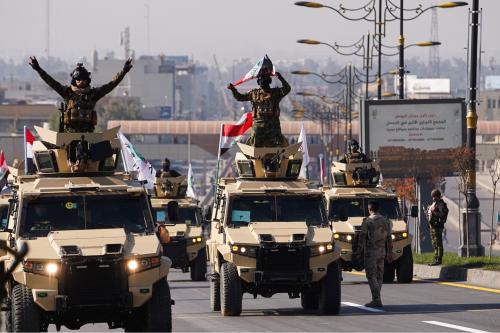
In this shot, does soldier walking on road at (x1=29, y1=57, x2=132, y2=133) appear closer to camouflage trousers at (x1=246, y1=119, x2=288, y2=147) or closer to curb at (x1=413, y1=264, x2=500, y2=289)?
camouflage trousers at (x1=246, y1=119, x2=288, y2=147)

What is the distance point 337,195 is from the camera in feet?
109

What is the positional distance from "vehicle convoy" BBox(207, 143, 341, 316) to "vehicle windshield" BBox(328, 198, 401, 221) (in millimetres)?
6813

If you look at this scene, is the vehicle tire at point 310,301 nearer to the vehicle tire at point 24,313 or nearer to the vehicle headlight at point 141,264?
the vehicle headlight at point 141,264

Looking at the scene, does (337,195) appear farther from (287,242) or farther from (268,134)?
(287,242)

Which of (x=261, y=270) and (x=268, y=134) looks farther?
(x=268, y=134)

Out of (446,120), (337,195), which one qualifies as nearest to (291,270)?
(337,195)

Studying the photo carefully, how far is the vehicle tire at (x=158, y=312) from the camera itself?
18375mm

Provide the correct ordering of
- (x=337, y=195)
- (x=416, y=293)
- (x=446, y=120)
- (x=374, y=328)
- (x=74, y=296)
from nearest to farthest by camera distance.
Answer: (x=74, y=296) → (x=374, y=328) → (x=416, y=293) → (x=337, y=195) → (x=446, y=120)

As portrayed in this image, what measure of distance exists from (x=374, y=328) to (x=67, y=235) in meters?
4.22

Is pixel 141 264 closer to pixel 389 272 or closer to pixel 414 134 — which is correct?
pixel 389 272

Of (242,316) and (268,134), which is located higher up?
(268,134)

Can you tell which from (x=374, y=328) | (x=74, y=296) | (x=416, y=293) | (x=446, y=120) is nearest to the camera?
(x=74, y=296)

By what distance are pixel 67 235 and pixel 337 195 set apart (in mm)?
14452

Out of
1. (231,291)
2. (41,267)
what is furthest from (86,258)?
(231,291)
